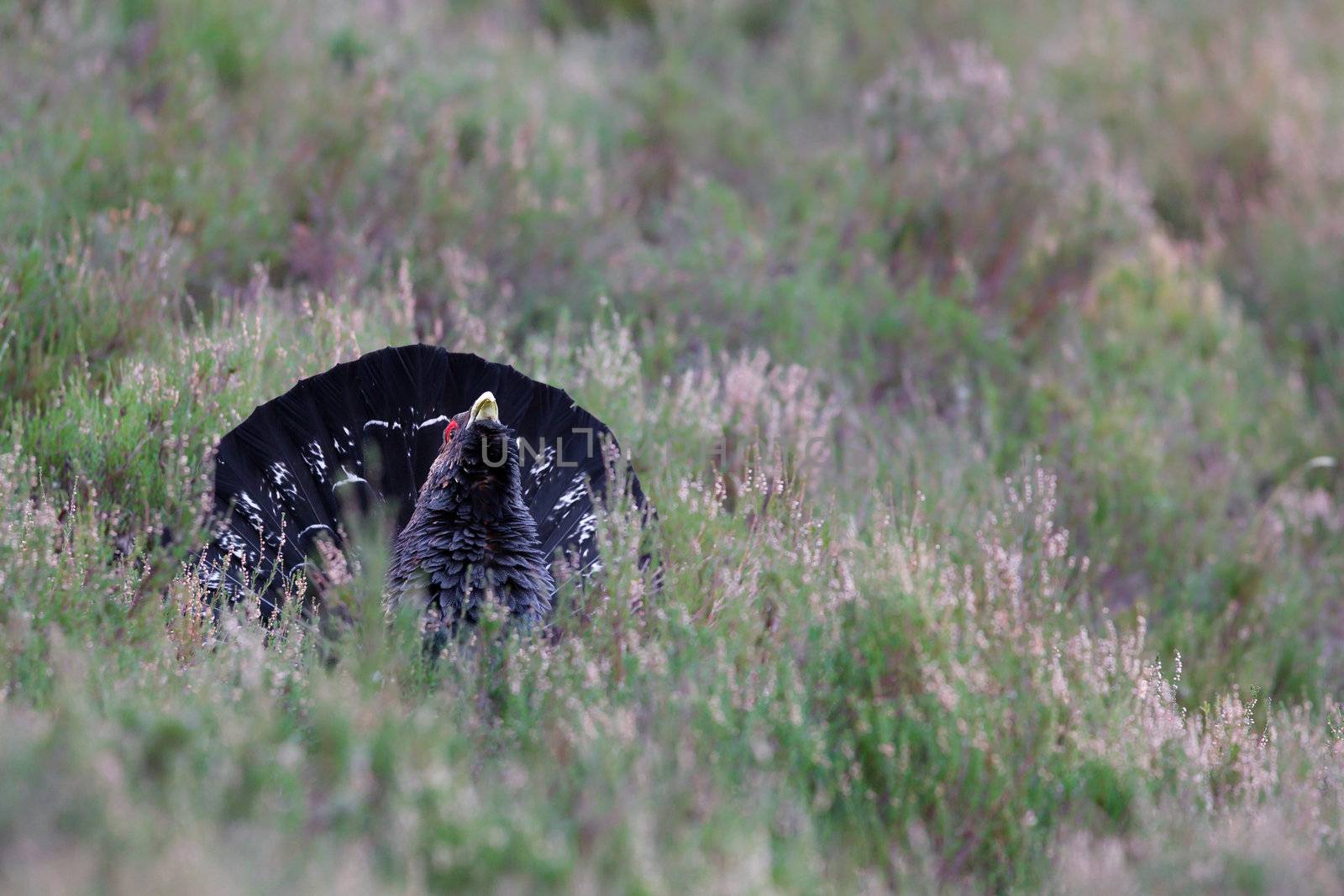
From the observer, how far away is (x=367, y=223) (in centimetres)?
638

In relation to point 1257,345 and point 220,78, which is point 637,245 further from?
point 1257,345

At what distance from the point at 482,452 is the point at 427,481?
347 millimetres

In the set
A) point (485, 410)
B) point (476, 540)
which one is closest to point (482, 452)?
point (485, 410)

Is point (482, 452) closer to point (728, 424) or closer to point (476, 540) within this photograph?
point (476, 540)

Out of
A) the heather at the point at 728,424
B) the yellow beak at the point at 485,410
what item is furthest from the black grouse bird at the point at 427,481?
the heather at the point at 728,424

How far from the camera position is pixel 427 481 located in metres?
4.19

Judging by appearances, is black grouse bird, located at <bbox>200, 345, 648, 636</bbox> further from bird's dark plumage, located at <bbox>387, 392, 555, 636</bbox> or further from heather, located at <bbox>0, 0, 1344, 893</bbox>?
heather, located at <bbox>0, 0, 1344, 893</bbox>

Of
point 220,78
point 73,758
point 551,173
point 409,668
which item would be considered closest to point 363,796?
point 73,758

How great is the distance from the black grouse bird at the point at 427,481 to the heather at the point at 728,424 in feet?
0.77

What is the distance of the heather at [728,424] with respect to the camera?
2715mm

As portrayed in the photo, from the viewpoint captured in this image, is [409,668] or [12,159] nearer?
[409,668]

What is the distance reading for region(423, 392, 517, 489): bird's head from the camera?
3902 mm

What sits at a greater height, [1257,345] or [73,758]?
[1257,345]

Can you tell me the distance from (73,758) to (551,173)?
5.40 m
